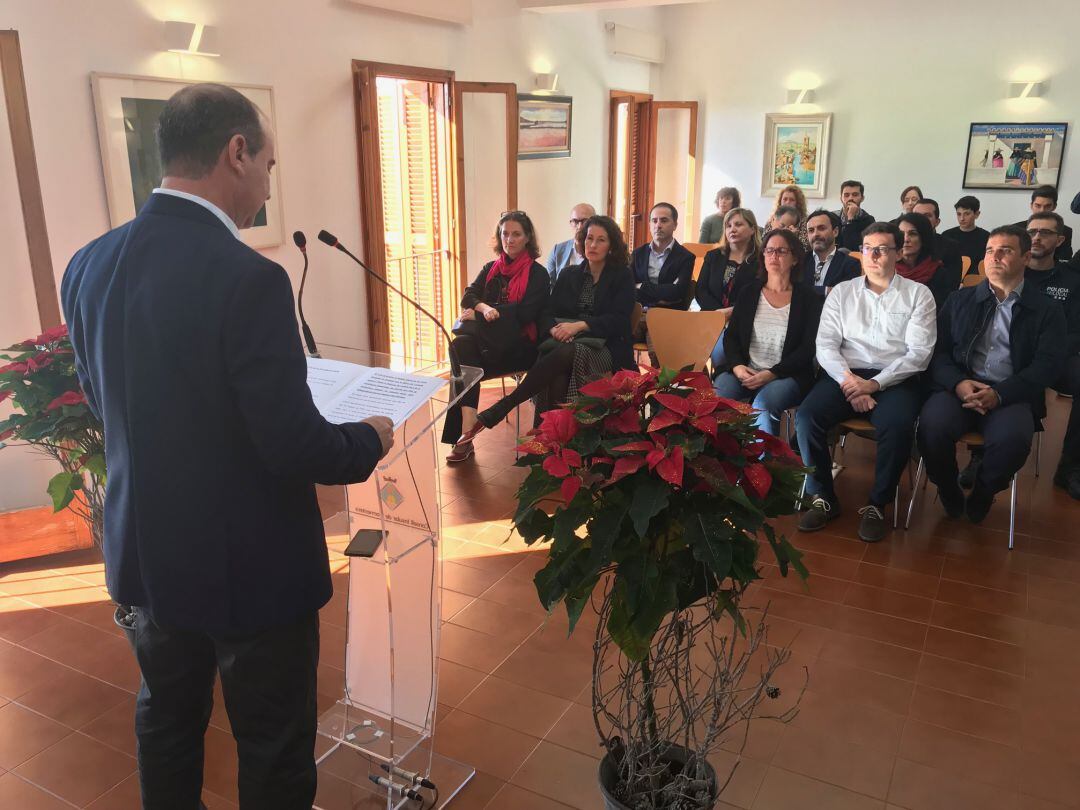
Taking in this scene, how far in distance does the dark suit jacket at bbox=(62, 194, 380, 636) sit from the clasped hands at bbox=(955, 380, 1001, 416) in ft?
10.5

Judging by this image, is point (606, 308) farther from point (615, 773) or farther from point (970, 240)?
point (970, 240)

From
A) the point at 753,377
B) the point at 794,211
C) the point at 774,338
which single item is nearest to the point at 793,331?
the point at 774,338

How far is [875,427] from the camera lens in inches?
157

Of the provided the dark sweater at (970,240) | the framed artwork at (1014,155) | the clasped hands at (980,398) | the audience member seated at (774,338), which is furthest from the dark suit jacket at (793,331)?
the framed artwork at (1014,155)

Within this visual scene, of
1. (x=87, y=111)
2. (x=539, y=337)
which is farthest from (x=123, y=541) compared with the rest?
(x=539, y=337)

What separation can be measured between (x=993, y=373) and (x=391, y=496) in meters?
3.13

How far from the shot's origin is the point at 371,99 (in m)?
5.65

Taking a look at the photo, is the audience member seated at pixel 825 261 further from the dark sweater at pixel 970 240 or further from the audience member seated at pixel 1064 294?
the dark sweater at pixel 970 240

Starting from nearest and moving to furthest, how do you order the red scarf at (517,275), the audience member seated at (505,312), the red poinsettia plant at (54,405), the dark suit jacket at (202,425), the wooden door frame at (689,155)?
the dark suit jacket at (202,425)
the red poinsettia plant at (54,405)
the audience member seated at (505,312)
the red scarf at (517,275)
the wooden door frame at (689,155)

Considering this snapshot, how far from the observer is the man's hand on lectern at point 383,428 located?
169 cm

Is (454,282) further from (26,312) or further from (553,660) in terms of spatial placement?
(553,660)

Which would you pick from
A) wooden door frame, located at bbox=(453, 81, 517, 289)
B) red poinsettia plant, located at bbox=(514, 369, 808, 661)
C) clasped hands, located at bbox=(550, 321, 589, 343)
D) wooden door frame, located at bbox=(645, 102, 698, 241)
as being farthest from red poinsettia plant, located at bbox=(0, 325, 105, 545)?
wooden door frame, located at bbox=(645, 102, 698, 241)

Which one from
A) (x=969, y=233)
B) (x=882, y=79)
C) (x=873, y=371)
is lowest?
(x=873, y=371)

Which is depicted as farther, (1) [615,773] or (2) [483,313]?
(2) [483,313]
